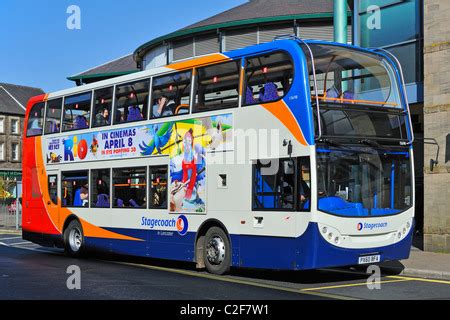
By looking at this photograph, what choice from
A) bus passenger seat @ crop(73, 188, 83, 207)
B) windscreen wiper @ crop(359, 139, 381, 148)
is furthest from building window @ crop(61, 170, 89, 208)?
windscreen wiper @ crop(359, 139, 381, 148)

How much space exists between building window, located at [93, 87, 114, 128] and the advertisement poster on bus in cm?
33

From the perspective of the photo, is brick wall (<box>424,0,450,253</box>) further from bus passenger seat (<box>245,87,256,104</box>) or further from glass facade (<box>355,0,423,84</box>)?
bus passenger seat (<box>245,87,256,104</box>)

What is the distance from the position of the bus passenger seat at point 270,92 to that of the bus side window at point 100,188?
5.30 metres

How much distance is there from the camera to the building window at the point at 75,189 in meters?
15.9

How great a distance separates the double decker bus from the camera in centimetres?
1048

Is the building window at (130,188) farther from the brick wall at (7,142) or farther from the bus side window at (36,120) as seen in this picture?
the brick wall at (7,142)

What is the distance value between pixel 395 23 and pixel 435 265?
8549 millimetres

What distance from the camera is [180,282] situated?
1120cm

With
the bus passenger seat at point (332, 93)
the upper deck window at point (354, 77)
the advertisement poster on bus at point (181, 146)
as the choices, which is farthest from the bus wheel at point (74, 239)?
the bus passenger seat at point (332, 93)

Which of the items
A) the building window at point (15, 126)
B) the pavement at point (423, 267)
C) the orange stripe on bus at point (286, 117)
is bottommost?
the pavement at point (423, 267)

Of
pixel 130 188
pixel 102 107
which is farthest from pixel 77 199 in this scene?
pixel 102 107

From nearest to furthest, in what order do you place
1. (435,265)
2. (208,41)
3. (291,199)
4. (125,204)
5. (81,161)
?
(291,199), (435,265), (125,204), (81,161), (208,41)

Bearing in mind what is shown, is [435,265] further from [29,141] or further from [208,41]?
[208,41]
